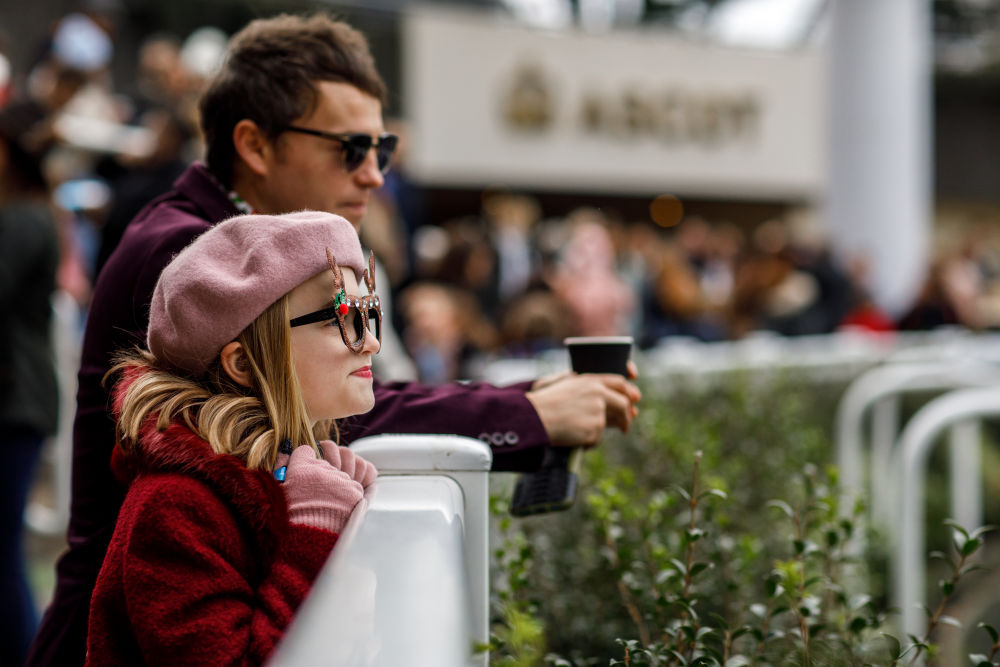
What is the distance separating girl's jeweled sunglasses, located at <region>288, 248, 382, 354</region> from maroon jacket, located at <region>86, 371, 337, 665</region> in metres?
0.25

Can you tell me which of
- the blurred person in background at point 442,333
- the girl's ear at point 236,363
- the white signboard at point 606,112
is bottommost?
the blurred person in background at point 442,333

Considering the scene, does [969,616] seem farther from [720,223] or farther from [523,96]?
[720,223]

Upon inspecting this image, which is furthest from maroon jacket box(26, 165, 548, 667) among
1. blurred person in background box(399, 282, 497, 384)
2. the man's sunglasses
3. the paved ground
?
blurred person in background box(399, 282, 497, 384)

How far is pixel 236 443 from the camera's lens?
155 centimetres

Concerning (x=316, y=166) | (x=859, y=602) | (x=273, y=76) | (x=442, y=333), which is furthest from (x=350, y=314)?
(x=442, y=333)

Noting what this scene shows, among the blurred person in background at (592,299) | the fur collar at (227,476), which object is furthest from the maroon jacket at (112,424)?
the blurred person in background at (592,299)

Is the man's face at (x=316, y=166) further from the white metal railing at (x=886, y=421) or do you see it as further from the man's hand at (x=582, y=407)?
the white metal railing at (x=886, y=421)

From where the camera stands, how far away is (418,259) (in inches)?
297

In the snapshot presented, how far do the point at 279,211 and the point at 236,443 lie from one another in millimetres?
826

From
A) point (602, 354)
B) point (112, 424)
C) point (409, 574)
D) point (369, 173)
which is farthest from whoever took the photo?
point (369, 173)

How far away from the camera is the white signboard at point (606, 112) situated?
676 inches

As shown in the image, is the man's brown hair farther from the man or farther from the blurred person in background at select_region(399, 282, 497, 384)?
the blurred person in background at select_region(399, 282, 497, 384)

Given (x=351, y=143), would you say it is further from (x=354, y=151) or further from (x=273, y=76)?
(x=273, y=76)

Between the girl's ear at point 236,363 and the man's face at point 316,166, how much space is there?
699 millimetres
